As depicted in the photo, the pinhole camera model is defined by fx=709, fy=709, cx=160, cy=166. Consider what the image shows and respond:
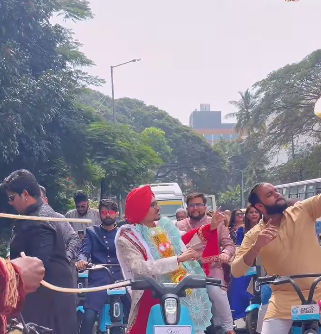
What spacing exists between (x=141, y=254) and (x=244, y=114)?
3981 centimetres

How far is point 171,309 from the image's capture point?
4148 millimetres

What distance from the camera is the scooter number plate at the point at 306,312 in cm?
459

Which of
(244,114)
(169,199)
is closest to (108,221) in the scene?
(169,199)

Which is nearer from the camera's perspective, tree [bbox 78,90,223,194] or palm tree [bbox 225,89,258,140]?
palm tree [bbox 225,89,258,140]

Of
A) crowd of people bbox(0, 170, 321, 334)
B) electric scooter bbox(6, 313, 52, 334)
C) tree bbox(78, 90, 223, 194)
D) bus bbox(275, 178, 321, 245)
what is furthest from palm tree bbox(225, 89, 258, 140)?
electric scooter bbox(6, 313, 52, 334)

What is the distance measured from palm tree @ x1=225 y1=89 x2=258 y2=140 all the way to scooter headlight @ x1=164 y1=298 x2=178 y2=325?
3253cm

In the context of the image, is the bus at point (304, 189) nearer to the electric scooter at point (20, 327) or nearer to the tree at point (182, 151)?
the electric scooter at point (20, 327)

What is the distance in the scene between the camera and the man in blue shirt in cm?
720

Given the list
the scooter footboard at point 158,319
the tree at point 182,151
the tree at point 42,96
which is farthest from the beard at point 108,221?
the tree at point 182,151

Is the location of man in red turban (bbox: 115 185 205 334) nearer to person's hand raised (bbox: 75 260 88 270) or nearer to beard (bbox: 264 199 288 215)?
beard (bbox: 264 199 288 215)

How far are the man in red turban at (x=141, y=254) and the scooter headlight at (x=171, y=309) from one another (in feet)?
1.63

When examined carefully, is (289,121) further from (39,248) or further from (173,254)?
(39,248)

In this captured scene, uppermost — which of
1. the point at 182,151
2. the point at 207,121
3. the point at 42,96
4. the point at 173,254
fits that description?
the point at 207,121

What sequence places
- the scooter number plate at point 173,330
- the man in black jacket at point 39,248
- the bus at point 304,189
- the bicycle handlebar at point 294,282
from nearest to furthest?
the scooter number plate at point 173,330
the man in black jacket at point 39,248
the bicycle handlebar at point 294,282
the bus at point 304,189
